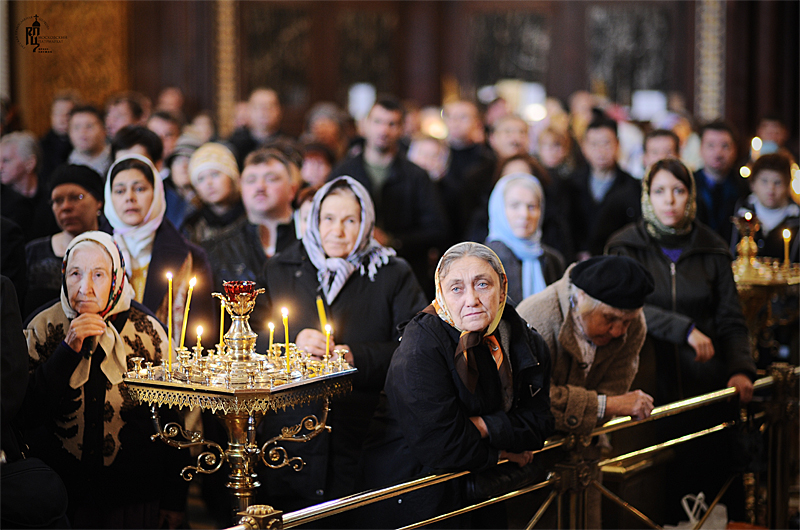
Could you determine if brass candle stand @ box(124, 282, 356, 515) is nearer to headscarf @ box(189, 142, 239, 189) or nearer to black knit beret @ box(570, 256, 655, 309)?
black knit beret @ box(570, 256, 655, 309)

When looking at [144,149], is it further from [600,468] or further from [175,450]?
[600,468]

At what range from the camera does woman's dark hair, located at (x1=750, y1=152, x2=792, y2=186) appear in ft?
19.3

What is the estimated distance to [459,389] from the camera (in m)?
3.03

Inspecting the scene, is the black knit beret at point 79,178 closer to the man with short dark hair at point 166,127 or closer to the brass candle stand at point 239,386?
the brass candle stand at point 239,386

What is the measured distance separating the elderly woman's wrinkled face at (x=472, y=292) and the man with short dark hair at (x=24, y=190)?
272 cm

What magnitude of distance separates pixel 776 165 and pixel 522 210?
6.91 feet

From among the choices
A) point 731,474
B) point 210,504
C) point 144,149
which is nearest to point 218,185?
point 144,149

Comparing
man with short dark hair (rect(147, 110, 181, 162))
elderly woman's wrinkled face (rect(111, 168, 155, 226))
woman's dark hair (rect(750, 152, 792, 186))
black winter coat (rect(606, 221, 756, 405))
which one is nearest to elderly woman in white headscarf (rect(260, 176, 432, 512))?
elderly woman's wrinkled face (rect(111, 168, 155, 226))

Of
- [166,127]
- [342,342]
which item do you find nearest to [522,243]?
[342,342]

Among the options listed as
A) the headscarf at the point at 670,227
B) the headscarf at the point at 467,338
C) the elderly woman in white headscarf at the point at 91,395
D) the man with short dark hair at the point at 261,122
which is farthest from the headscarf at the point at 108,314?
the man with short dark hair at the point at 261,122

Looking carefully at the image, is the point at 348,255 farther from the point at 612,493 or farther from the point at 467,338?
the point at 612,493

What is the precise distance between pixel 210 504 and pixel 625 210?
3.57 metres

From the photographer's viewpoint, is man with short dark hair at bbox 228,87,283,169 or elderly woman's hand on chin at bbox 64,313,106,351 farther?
man with short dark hair at bbox 228,87,283,169

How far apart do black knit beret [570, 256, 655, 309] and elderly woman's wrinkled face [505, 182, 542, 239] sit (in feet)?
3.66
